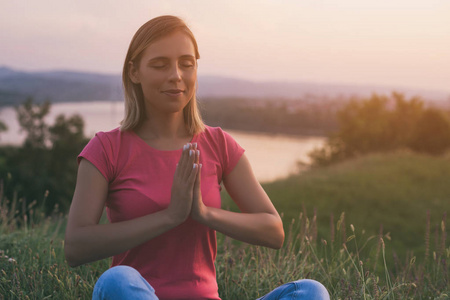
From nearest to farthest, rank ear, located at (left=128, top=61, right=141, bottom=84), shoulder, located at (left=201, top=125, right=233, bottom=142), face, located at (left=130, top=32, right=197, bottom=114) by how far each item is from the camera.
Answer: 1. face, located at (left=130, top=32, right=197, bottom=114)
2. ear, located at (left=128, top=61, right=141, bottom=84)
3. shoulder, located at (left=201, top=125, right=233, bottom=142)

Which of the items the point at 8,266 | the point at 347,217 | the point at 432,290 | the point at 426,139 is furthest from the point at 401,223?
the point at 426,139

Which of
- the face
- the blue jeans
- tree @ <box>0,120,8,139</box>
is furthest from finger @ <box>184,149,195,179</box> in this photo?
tree @ <box>0,120,8,139</box>

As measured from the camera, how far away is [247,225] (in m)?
2.83

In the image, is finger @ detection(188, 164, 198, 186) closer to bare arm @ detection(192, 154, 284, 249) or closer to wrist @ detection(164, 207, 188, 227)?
bare arm @ detection(192, 154, 284, 249)

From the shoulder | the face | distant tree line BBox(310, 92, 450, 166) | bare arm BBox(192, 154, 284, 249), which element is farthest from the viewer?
distant tree line BBox(310, 92, 450, 166)

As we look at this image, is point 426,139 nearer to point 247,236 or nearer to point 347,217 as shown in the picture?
point 347,217

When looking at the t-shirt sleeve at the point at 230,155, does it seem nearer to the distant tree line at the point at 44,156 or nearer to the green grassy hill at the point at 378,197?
the green grassy hill at the point at 378,197

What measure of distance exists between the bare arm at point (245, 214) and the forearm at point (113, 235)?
19 centimetres

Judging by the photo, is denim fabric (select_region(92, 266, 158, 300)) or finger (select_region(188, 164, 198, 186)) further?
finger (select_region(188, 164, 198, 186))

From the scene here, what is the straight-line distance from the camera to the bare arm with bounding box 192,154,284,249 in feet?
8.75

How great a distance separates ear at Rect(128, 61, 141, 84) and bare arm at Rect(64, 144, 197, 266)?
0.58 metres

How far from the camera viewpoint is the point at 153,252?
277cm

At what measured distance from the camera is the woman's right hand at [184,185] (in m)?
2.54

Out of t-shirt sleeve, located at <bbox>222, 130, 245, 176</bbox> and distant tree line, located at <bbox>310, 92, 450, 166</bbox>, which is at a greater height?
t-shirt sleeve, located at <bbox>222, 130, 245, 176</bbox>
